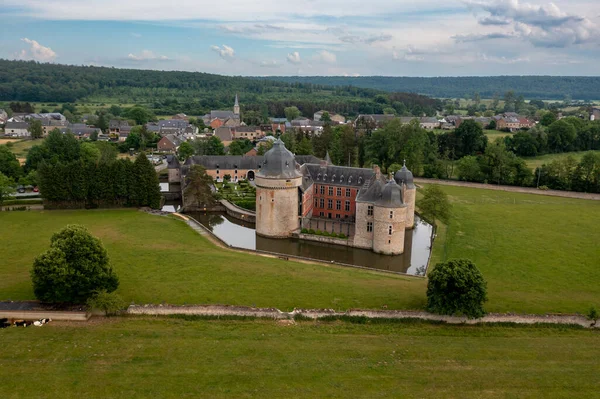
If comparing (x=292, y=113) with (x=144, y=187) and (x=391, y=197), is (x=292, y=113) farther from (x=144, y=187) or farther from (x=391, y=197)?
(x=391, y=197)

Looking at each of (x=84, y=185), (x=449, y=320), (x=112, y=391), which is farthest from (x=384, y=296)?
(x=84, y=185)

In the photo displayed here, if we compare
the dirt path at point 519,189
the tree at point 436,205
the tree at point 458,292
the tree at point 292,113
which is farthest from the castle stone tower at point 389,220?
the tree at point 292,113

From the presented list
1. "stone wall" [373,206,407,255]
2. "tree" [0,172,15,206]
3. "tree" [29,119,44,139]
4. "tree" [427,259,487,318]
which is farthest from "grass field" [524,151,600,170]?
"tree" [29,119,44,139]

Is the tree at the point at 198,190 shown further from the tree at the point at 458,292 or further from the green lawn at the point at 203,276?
the tree at the point at 458,292

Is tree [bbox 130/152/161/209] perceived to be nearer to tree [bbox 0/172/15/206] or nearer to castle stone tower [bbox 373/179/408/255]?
tree [bbox 0/172/15/206]

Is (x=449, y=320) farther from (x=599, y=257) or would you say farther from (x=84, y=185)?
(x=84, y=185)

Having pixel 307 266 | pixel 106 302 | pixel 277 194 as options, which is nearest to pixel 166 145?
pixel 277 194
